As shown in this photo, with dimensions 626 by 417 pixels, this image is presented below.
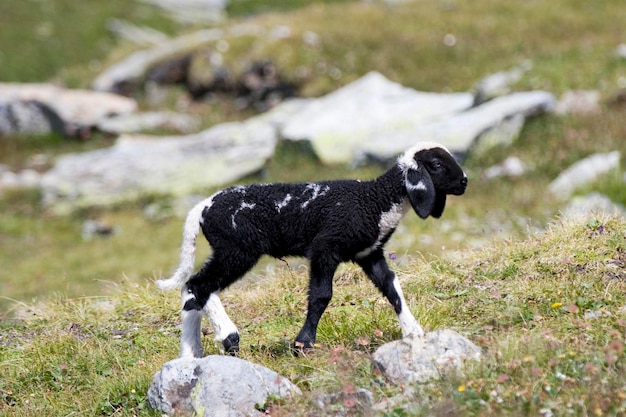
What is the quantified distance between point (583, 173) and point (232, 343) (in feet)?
43.9

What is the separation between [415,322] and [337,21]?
92.8 feet

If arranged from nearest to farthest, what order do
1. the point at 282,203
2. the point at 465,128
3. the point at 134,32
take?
the point at 282,203 < the point at 465,128 < the point at 134,32

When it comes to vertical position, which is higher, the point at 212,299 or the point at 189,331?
the point at 212,299

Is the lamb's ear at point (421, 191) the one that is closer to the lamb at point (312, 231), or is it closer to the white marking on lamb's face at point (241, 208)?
the lamb at point (312, 231)

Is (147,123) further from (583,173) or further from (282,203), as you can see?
(282,203)

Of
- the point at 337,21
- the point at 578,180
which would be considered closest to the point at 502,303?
the point at 578,180

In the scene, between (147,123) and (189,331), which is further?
(147,123)

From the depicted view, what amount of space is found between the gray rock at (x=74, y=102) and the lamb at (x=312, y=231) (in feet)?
74.3

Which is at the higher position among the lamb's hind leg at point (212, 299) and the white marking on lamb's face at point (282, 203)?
the white marking on lamb's face at point (282, 203)

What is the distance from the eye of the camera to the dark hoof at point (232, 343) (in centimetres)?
782

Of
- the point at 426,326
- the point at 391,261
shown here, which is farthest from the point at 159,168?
the point at 426,326

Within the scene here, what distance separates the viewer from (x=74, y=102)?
29656mm

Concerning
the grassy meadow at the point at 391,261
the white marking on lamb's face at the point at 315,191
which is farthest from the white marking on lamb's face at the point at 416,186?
the grassy meadow at the point at 391,261

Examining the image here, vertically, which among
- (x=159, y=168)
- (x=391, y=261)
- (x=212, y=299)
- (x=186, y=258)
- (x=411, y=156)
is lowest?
(x=159, y=168)
